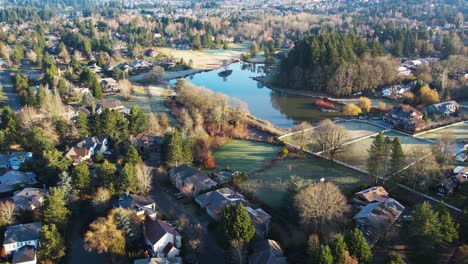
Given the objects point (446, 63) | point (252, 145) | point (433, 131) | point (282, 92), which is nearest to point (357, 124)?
point (433, 131)

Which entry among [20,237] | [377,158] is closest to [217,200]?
[20,237]

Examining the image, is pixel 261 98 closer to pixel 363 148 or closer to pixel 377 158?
pixel 363 148

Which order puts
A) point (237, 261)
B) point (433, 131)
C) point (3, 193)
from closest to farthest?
point (237, 261) < point (3, 193) < point (433, 131)

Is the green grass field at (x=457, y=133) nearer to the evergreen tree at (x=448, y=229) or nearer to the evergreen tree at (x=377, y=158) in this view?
the evergreen tree at (x=377, y=158)

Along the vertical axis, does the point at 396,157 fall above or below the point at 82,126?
above

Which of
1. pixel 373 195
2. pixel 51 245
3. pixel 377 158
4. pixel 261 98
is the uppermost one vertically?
pixel 377 158

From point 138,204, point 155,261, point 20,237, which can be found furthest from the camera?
point 138,204

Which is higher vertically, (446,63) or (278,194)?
(446,63)

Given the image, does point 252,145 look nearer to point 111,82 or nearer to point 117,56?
point 111,82
